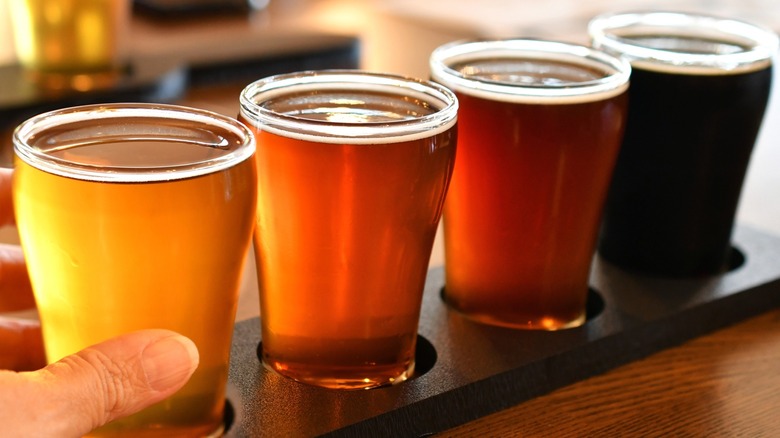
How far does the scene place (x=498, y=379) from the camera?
2.65 ft

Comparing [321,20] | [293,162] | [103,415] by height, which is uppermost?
[293,162]

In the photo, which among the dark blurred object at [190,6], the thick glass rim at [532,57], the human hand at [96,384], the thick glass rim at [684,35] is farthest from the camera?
the dark blurred object at [190,6]

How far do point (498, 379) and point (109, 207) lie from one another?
0.37 meters

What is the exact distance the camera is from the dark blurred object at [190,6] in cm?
239

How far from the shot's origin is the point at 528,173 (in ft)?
2.65

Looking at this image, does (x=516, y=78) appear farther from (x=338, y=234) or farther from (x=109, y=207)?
(x=109, y=207)

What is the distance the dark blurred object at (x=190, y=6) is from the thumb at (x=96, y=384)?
1905 mm

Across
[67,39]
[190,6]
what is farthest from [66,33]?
[190,6]

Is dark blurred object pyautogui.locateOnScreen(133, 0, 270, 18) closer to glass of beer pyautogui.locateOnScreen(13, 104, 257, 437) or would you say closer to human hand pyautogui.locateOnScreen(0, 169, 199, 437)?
Answer: glass of beer pyautogui.locateOnScreen(13, 104, 257, 437)

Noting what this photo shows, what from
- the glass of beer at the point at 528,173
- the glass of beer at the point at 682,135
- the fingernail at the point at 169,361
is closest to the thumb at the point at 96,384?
the fingernail at the point at 169,361

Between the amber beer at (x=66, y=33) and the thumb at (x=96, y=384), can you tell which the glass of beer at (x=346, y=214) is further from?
the amber beer at (x=66, y=33)

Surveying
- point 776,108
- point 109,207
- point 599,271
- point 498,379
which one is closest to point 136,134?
point 109,207

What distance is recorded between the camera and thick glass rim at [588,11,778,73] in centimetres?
91

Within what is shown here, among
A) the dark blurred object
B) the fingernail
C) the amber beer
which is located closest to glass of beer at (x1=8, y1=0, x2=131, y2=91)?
the amber beer
